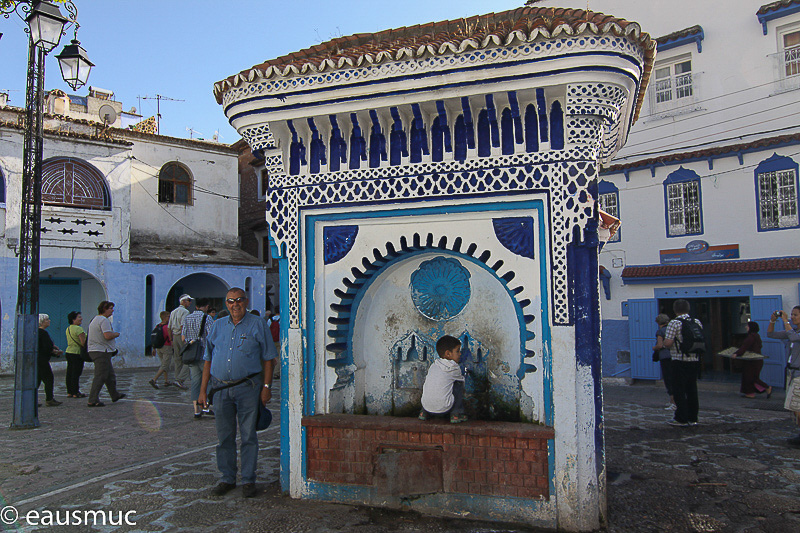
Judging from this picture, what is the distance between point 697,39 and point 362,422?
42.2 feet

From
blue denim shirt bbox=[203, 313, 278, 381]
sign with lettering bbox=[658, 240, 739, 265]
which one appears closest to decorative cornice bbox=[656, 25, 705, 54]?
sign with lettering bbox=[658, 240, 739, 265]

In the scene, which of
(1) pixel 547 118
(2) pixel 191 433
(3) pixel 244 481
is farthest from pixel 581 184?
(2) pixel 191 433

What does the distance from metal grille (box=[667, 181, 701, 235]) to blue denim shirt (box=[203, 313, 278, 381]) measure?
11.0m

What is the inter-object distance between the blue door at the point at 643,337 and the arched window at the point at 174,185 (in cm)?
1424

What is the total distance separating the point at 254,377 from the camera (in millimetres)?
5191

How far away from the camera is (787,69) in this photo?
12.6 metres

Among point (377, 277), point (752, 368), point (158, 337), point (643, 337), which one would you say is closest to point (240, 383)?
point (377, 277)

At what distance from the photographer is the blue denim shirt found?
5.13 metres

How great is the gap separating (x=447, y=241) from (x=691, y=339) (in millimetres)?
4380

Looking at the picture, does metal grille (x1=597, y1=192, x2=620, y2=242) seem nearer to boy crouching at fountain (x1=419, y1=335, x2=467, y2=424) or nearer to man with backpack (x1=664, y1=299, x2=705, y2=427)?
man with backpack (x1=664, y1=299, x2=705, y2=427)

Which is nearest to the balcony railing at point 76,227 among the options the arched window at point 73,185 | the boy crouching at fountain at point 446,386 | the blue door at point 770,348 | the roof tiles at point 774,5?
the arched window at point 73,185

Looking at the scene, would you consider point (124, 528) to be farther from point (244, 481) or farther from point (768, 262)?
point (768, 262)

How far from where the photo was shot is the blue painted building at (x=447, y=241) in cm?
447

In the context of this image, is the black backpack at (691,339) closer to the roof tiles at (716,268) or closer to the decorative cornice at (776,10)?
the roof tiles at (716,268)
